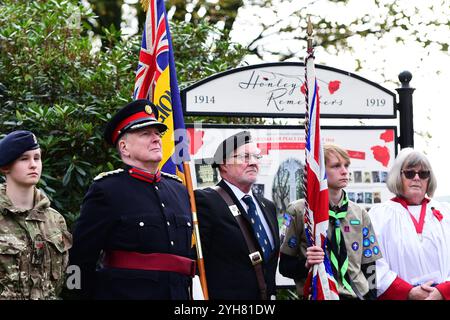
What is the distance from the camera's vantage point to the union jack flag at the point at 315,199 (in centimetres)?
639

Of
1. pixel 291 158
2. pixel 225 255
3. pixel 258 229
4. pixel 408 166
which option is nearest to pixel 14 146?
pixel 225 255

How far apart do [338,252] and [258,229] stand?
0.62 metres

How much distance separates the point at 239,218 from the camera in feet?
21.2

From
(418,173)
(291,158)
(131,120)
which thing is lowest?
(418,173)

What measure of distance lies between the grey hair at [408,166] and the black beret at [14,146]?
2.86 meters

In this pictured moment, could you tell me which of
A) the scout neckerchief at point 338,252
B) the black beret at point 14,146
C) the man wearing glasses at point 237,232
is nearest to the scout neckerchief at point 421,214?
the scout neckerchief at point 338,252

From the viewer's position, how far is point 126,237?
213 inches

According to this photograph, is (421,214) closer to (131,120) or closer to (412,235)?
(412,235)

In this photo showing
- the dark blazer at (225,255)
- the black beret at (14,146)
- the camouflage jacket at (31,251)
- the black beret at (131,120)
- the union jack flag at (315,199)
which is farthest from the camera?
the union jack flag at (315,199)

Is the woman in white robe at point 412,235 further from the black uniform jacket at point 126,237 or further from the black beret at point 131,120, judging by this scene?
the black beret at point 131,120

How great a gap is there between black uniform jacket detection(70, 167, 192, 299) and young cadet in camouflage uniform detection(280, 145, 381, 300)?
130 centimetres
